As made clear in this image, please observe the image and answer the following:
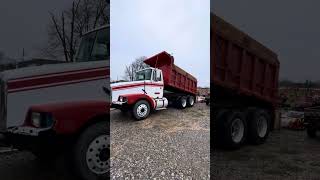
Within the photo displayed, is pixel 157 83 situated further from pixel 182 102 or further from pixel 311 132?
pixel 311 132

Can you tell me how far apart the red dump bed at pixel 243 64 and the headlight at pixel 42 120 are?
1.96 m

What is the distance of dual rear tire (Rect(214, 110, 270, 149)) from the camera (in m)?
5.89

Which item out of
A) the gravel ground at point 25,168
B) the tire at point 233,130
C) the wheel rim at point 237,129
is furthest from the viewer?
the wheel rim at point 237,129

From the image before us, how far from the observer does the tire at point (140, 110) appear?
3328 millimetres

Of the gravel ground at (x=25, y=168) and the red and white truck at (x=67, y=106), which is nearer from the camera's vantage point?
the red and white truck at (x=67, y=106)

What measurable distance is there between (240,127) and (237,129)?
62mm

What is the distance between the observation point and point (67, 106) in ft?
11.4

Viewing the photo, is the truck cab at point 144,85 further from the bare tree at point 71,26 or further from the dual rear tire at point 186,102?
the bare tree at point 71,26

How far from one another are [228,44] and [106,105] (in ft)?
8.56

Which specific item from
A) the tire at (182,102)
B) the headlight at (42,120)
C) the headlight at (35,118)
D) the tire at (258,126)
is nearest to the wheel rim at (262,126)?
the tire at (258,126)

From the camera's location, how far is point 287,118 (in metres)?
6.81

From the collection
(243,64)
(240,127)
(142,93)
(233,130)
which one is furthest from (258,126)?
(142,93)

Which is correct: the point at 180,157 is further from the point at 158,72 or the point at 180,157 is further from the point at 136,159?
the point at 158,72

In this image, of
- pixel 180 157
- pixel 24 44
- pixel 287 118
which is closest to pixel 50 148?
pixel 24 44
